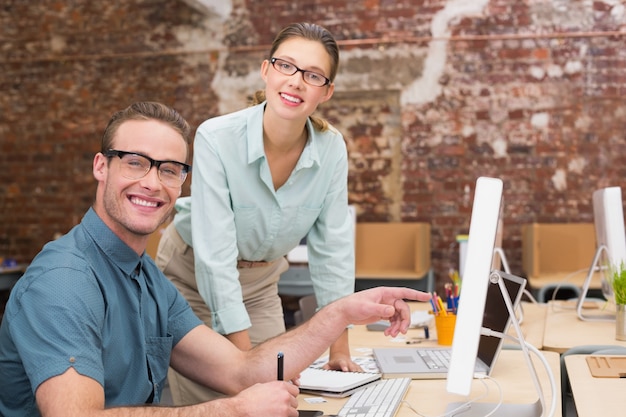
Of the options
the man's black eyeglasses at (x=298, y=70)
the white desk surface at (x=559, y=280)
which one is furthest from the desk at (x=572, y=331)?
the white desk surface at (x=559, y=280)

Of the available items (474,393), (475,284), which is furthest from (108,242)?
(474,393)

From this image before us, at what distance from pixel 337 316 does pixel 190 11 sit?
465 centimetres

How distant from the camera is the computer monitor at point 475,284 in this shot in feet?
3.64

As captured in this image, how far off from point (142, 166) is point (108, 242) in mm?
173

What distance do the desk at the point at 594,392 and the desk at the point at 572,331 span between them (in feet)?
1.34

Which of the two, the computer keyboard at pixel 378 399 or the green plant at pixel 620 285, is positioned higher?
the green plant at pixel 620 285

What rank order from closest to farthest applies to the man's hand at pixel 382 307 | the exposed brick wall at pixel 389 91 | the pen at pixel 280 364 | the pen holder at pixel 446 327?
the pen at pixel 280 364 → the man's hand at pixel 382 307 → the pen holder at pixel 446 327 → the exposed brick wall at pixel 389 91

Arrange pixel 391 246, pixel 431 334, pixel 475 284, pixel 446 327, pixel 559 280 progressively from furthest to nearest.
Answer: 1. pixel 391 246
2. pixel 559 280
3. pixel 431 334
4. pixel 446 327
5. pixel 475 284

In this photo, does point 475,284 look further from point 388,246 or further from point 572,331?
point 388,246

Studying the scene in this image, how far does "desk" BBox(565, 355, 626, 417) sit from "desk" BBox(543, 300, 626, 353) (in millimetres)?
407

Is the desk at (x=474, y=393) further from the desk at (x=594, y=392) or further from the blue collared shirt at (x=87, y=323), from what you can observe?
the blue collared shirt at (x=87, y=323)

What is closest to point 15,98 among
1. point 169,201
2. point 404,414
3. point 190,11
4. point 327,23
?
point 190,11

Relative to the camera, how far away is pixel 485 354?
1.83 metres

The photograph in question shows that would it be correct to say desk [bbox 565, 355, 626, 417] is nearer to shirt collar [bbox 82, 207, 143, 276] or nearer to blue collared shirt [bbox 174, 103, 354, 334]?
blue collared shirt [bbox 174, 103, 354, 334]
